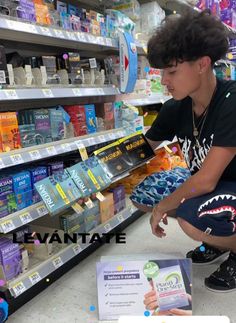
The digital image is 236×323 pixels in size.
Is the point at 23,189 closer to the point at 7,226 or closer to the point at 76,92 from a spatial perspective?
the point at 7,226

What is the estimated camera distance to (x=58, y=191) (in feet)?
5.00

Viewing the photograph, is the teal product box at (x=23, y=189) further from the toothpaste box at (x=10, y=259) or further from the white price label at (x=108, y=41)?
the white price label at (x=108, y=41)

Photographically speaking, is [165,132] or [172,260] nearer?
[172,260]

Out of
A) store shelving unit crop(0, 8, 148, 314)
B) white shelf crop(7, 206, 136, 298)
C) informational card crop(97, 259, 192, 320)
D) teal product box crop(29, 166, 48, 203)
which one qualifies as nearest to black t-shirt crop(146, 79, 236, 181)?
store shelving unit crop(0, 8, 148, 314)

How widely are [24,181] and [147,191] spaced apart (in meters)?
0.66

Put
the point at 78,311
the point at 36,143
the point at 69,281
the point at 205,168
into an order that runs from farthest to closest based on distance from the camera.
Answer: the point at 69,281, the point at 36,143, the point at 78,311, the point at 205,168

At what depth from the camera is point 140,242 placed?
7.23 ft

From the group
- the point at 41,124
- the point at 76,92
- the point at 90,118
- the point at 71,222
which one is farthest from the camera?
the point at 90,118

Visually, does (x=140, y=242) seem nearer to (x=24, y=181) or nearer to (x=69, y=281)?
(x=69, y=281)

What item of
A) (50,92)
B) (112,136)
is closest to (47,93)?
(50,92)

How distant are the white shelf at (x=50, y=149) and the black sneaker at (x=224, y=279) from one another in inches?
36.5

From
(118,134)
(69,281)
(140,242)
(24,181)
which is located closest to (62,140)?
(24,181)

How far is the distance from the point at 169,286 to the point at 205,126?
698 millimetres

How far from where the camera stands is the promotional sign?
2.02 meters
